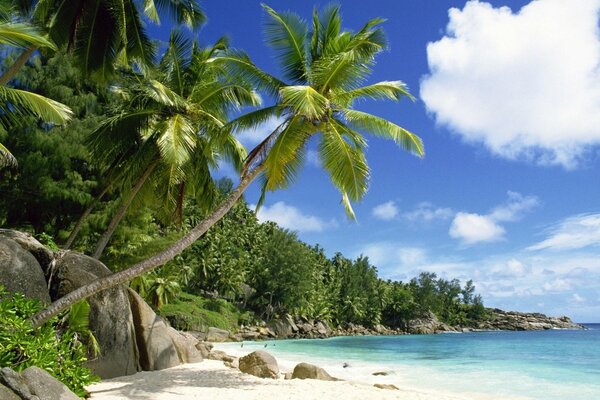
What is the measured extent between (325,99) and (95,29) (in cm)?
790

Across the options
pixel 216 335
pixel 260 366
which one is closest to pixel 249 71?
pixel 260 366

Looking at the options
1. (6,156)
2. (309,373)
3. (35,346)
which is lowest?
(309,373)

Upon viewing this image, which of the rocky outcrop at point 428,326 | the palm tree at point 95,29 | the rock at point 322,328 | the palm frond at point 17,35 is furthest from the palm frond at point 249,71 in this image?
the rocky outcrop at point 428,326

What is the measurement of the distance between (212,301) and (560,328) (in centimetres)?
11012

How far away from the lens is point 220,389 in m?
9.88

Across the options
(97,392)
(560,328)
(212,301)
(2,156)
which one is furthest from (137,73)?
(560,328)

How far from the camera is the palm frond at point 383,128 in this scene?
10930 millimetres

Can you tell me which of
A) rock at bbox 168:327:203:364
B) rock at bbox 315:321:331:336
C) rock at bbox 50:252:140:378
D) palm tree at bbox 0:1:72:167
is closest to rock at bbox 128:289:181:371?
rock at bbox 50:252:140:378

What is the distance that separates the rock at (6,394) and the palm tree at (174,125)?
785cm

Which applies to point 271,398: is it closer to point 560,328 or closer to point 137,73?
point 137,73

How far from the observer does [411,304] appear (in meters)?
83.7

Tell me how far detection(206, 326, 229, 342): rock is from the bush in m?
29.5

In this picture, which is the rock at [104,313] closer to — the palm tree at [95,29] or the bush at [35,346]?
the bush at [35,346]

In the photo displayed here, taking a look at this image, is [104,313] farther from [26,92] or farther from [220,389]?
[26,92]
